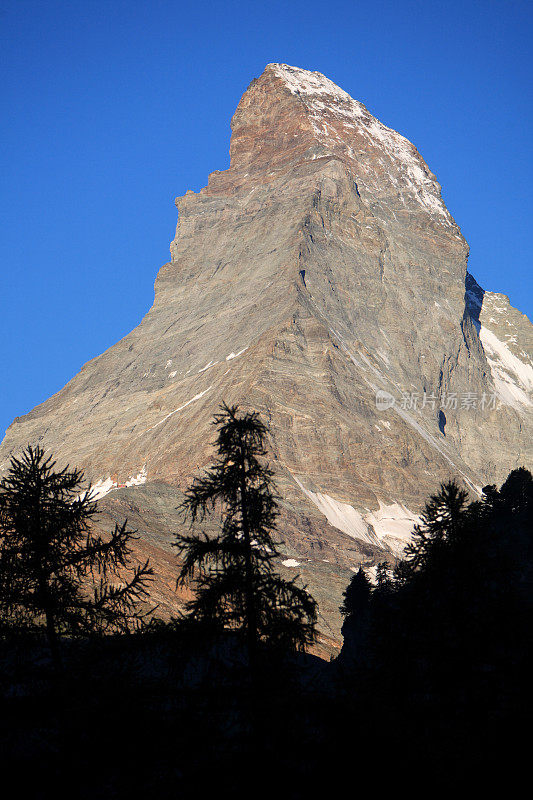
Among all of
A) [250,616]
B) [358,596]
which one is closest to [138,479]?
[358,596]

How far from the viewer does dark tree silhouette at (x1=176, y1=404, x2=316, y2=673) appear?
45.1 ft

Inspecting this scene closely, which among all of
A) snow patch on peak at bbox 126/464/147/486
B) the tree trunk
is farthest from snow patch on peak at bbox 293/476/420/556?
the tree trunk

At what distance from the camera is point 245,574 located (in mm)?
14336

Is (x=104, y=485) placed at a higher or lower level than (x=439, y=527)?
higher

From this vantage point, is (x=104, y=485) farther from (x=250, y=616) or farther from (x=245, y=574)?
(x=250, y=616)

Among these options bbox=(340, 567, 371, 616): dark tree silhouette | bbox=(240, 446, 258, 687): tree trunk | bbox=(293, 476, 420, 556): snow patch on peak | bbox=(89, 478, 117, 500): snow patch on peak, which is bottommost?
bbox=(240, 446, 258, 687): tree trunk

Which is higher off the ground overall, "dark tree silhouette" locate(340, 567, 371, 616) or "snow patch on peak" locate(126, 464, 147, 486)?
"snow patch on peak" locate(126, 464, 147, 486)

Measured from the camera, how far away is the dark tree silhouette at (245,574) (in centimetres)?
1375

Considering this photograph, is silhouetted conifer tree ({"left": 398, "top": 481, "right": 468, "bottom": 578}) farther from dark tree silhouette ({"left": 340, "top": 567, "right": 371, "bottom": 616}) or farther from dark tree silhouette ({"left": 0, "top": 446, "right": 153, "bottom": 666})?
dark tree silhouette ({"left": 340, "top": 567, "right": 371, "bottom": 616})

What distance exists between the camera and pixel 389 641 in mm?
16141

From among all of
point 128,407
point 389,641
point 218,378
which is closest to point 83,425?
point 128,407

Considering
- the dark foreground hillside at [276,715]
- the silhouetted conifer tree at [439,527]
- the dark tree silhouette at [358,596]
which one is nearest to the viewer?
the dark foreground hillside at [276,715]

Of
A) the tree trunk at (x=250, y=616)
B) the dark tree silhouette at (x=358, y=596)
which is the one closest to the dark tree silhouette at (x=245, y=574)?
the tree trunk at (x=250, y=616)

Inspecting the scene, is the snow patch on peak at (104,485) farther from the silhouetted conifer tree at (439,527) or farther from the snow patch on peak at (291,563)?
the silhouetted conifer tree at (439,527)
